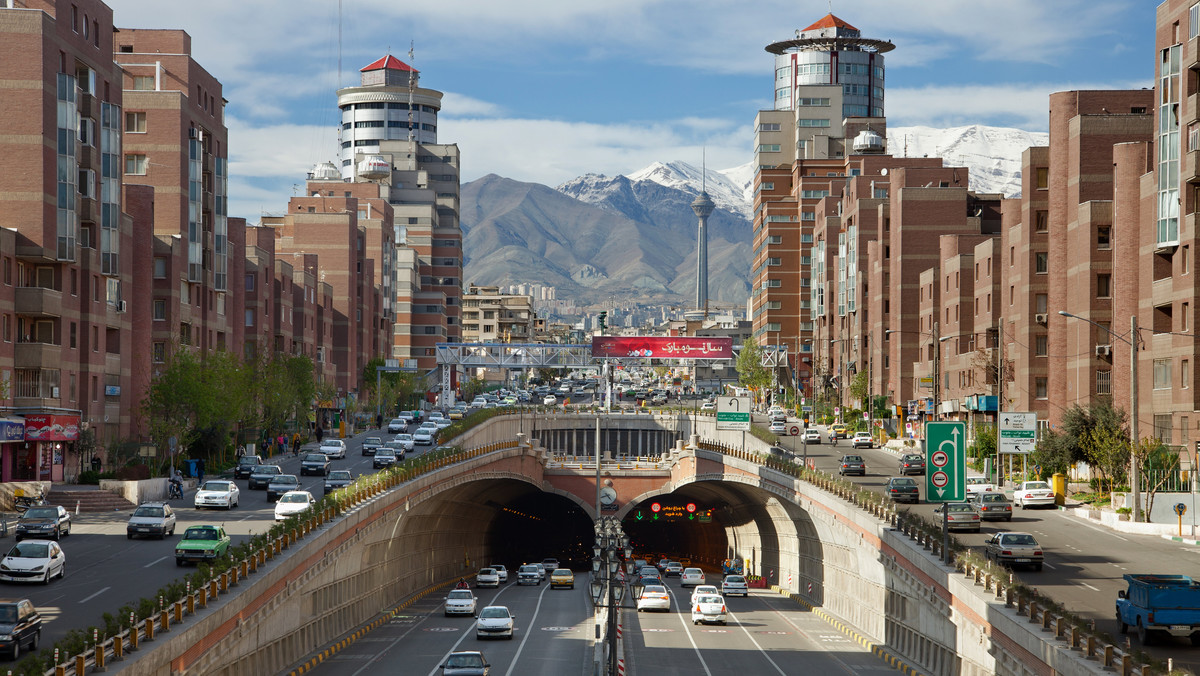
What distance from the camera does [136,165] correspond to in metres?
102

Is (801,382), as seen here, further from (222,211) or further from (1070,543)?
(1070,543)

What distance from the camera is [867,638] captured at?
67562 mm

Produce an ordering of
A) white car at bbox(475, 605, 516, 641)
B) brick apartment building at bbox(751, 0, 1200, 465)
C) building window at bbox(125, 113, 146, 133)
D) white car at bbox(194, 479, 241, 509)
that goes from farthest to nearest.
A: building window at bbox(125, 113, 146, 133)
brick apartment building at bbox(751, 0, 1200, 465)
white car at bbox(194, 479, 241, 509)
white car at bbox(475, 605, 516, 641)

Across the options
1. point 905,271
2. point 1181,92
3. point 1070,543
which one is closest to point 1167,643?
point 1070,543

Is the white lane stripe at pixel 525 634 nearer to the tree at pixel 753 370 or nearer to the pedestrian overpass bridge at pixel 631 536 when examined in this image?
the pedestrian overpass bridge at pixel 631 536

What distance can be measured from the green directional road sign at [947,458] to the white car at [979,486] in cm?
2674

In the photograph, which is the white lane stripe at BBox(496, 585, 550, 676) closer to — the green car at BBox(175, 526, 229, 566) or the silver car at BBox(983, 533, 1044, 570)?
the green car at BBox(175, 526, 229, 566)

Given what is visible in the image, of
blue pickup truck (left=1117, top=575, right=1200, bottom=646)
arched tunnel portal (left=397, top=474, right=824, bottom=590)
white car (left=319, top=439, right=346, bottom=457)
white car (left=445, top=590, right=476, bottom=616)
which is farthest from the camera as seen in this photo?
white car (left=319, top=439, right=346, bottom=457)

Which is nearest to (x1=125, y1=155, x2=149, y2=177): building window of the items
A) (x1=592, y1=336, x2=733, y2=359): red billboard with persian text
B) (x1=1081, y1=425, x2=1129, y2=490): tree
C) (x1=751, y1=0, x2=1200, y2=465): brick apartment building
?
(x1=592, y1=336, x2=733, y2=359): red billboard with persian text

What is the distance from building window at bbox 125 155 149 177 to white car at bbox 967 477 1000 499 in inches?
2491

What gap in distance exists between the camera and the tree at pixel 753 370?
18600 centimetres

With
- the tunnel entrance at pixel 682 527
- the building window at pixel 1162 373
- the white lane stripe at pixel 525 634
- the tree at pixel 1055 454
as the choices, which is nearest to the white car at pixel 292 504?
the white lane stripe at pixel 525 634

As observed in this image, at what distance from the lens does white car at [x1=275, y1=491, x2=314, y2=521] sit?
63.2 m

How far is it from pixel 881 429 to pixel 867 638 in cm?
5946
